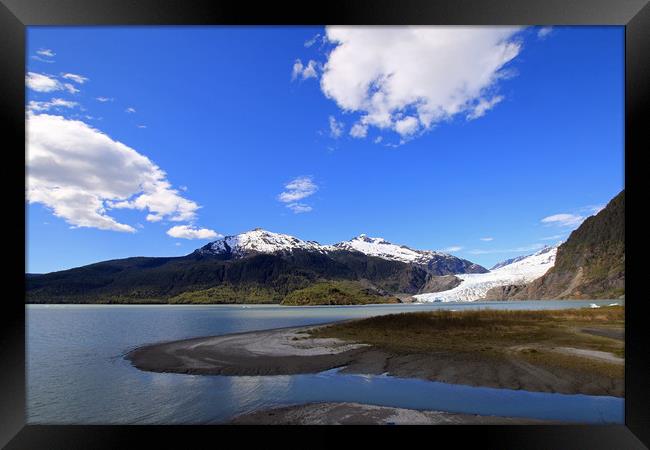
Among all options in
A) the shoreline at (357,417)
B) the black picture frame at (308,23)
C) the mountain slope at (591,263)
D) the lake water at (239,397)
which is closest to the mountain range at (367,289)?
the mountain slope at (591,263)

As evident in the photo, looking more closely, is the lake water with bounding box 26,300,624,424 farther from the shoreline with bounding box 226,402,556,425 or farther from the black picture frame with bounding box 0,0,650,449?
the black picture frame with bounding box 0,0,650,449

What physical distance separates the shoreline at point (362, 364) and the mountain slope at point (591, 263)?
348 ft

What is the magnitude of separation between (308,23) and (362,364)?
473 inches

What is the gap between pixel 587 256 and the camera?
119 meters

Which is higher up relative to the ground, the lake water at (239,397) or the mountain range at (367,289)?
the lake water at (239,397)

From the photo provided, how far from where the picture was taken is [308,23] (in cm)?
510

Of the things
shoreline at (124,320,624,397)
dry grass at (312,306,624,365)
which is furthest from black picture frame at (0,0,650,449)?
dry grass at (312,306,624,365)

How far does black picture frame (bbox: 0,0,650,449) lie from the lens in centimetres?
464

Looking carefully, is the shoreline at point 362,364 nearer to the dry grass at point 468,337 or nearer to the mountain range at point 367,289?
the dry grass at point 468,337

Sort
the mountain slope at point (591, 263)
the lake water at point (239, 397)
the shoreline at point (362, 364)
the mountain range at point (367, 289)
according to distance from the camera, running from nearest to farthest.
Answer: the lake water at point (239, 397), the shoreline at point (362, 364), the mountain slope at point (591, 263), the mountain range at point (367, 289)

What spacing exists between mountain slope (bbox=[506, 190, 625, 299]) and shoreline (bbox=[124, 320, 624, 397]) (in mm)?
106062

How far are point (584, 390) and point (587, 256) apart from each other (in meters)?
137

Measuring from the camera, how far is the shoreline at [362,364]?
10164 millimetres

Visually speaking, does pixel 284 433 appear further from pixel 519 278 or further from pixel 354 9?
pixel 519 278
